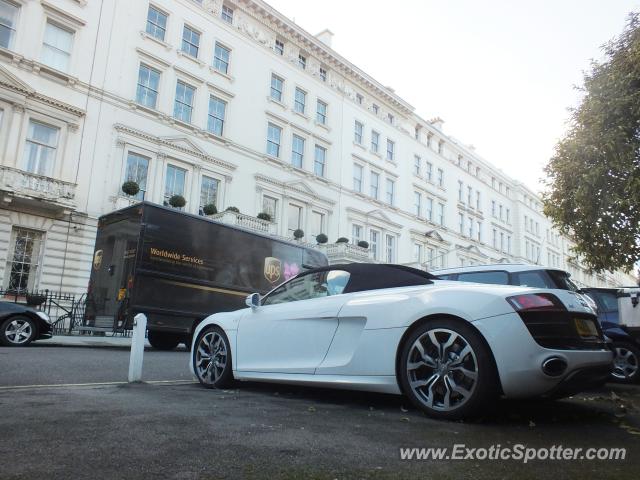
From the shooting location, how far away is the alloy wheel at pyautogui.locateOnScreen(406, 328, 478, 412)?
342cm

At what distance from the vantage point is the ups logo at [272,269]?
14.4 m

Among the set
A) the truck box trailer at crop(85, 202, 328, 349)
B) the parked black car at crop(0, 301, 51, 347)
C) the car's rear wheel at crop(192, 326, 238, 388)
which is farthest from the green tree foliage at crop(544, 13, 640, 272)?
the parked black car at crop(0, 301, 51, 347)

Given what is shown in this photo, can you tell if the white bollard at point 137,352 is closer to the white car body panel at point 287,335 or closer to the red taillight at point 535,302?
the white car body panel at point 287,335

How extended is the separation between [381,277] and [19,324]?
9.08m

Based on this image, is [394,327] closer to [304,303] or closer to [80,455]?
[304,303]

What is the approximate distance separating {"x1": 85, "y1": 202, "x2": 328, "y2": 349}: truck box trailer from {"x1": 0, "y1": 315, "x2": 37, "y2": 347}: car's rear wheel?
161 centimetres

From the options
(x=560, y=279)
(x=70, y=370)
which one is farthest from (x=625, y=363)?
(x=70, y=370)

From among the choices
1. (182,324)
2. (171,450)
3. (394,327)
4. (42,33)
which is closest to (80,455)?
(171,450)

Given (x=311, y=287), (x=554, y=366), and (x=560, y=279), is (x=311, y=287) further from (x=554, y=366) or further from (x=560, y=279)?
(x=560, y=279)

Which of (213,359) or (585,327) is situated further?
(213,359)

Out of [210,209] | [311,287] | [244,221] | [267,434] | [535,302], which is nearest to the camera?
[267,434]

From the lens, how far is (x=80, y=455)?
2352 mm

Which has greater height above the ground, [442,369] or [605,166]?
[605,166]

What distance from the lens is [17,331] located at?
10125mm
